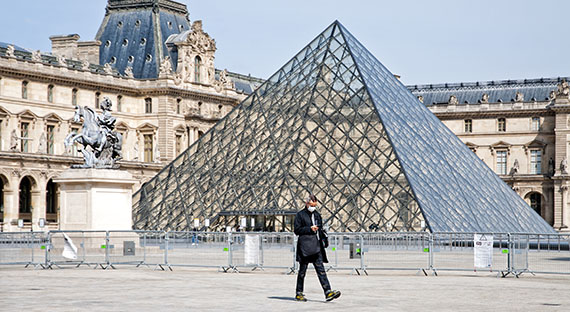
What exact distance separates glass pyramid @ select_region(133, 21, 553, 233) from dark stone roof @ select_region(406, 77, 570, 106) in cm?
4305

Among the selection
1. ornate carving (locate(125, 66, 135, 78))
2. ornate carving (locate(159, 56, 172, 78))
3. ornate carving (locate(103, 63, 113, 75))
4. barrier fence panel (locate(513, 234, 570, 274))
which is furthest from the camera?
ornate carving (locate(159, 56, 172, 78))

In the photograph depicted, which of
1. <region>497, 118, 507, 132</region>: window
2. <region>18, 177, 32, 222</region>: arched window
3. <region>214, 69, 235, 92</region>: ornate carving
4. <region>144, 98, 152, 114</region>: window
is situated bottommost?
<region>18, 177, 32, 222</region>: arched window

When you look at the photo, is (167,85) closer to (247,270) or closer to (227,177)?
(227,177)

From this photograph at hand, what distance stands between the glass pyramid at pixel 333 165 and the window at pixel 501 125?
137 ft

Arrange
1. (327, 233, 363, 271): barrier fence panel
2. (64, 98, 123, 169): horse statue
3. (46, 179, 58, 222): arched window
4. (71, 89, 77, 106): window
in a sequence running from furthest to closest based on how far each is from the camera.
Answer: (71, 89, 77, 106): window
(46, 179, 58, 222): arched window
(64, 98, 123, 169): horse statue
(327, 233, 363, 271): barrier fence panel

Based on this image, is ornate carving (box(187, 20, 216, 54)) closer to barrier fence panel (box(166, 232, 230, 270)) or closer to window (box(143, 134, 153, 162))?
window (box(143, 134, 153, 162))

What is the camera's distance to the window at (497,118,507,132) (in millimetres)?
88000

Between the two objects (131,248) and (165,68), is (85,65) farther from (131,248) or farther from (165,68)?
(131,248)

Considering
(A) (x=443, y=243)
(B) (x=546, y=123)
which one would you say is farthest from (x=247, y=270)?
(B) (x=546, y=123)

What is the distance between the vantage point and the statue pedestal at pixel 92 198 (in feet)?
80.9

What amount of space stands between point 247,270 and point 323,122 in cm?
2103

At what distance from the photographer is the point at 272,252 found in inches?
915

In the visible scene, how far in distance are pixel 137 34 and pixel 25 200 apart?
1589 centimetres

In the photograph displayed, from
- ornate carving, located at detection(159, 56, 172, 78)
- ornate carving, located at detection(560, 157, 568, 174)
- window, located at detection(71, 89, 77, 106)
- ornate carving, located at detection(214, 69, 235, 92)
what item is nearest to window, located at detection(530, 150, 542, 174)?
ornate carving, located at detection(560, 157, 568, 174)
